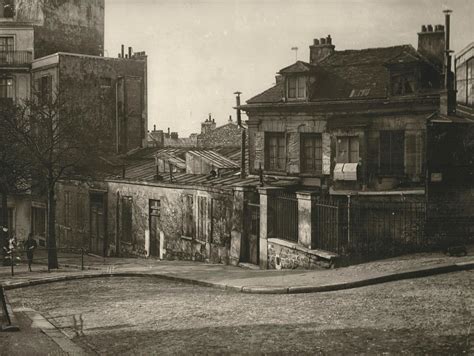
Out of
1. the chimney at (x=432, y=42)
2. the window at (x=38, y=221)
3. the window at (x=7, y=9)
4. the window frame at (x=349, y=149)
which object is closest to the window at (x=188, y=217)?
the window frame at (x=349, y=149)

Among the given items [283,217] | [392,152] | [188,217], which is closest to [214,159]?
[188,217]

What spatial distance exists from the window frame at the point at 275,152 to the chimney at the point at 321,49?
4.13m

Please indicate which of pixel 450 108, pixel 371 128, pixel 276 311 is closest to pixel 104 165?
pixel 371 128

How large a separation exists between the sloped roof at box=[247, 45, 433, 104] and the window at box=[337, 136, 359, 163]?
1669 millimetres

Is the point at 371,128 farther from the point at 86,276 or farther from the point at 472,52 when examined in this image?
the point at 86,276

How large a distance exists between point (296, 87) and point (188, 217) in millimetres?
7338

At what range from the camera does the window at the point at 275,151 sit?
1055 inches

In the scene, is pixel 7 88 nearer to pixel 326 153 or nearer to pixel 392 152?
pixel 326 153

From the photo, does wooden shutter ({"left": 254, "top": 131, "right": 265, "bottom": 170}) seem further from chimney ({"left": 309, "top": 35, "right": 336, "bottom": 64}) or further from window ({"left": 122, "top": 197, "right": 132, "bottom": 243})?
window ({"left": 122, "top": 197, "right": 132, "bottom": 243})

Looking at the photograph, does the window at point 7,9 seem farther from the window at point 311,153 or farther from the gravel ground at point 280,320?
the gravel ground at point 280,320

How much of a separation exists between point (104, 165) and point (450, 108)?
14.8m

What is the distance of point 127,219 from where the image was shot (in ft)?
90.1

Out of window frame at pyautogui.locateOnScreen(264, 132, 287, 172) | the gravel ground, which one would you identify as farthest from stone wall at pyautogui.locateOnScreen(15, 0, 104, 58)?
the gravel ground

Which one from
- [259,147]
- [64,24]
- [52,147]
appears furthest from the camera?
[64,24]
